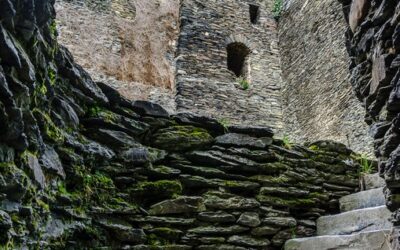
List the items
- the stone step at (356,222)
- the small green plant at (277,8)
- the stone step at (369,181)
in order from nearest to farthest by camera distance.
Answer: the stone step at (356,222) → the stone step at (369,181) → the small green plant at (277,8)

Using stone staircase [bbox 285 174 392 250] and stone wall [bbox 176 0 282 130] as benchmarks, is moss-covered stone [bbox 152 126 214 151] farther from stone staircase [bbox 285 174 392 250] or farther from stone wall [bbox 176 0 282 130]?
stone wall [bbox 176 0 282 130]

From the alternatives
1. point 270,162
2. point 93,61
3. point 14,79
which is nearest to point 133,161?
point 270,162

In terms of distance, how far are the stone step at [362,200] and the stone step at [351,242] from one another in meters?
0.57

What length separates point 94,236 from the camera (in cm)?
258

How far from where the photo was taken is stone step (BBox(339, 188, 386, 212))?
3320 millimetres

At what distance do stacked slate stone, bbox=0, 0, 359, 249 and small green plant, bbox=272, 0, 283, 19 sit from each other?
700cm

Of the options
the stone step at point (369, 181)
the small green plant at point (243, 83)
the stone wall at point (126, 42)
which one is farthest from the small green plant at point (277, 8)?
the stone step at point (369, 181)

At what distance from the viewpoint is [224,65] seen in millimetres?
8984

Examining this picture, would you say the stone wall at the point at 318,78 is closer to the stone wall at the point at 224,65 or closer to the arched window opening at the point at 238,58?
the stone wall at the point at 224,65

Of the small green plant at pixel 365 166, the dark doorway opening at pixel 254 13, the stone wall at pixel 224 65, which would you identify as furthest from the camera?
the dark doorway opening at pixel 254 13

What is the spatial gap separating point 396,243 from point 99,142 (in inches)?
73.6

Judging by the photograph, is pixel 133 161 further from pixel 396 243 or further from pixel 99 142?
pixel 396 243

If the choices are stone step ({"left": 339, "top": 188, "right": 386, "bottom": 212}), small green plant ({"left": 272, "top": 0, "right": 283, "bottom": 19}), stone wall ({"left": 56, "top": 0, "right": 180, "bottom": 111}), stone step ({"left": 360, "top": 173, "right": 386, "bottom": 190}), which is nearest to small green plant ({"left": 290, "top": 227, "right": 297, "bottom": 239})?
stone step ({"left": 339, "top": 188, "right": 386, "bottom": 212})

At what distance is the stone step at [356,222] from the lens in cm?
290
